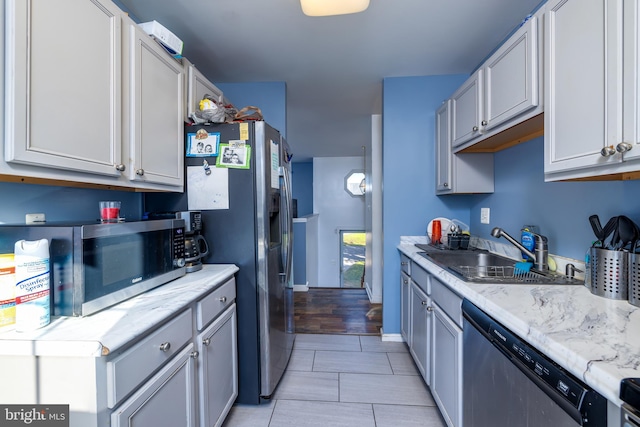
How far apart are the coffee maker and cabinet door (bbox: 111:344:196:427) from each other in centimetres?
47

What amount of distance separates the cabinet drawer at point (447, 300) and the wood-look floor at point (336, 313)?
134 centimetres

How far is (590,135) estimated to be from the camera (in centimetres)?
98

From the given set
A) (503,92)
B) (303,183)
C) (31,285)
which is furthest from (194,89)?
(303,183)

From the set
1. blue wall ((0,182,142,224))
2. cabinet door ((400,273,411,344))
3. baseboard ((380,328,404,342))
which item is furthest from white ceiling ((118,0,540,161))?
baseboard ((380,328,404,342))

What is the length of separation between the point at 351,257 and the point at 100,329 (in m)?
5.09

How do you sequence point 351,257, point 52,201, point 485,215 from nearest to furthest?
point 52,201, point 485,215, point 351,257

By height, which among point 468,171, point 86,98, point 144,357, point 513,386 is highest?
point 86,98

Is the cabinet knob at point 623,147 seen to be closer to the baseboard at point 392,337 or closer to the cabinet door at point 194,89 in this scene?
the cabinet door at point 194,89

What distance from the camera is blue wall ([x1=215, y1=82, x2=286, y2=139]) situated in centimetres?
263

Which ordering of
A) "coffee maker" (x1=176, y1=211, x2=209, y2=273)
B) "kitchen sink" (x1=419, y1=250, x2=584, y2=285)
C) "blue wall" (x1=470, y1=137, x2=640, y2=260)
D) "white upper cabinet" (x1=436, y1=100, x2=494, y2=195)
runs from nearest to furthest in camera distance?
"blue wall" (x1=470, y1=137, x2=640, y2=260) → "kitchen sink" (x1=419, y1=250, x2=584, y2=285) → "coffee maker" (x1=176, y1=211, x2=209, y2=273) → "white upper cabinet" (x1=436, y1=100, x2=494, y2=195)

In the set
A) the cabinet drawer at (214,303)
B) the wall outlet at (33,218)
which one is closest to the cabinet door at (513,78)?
the cabinet drawer at (214,303)

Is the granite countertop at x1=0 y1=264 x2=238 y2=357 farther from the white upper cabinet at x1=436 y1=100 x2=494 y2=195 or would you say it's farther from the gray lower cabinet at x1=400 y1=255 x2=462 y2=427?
the white upper cabinet at x1=436 y1=100 x2=494 y2=195

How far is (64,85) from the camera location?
974mm

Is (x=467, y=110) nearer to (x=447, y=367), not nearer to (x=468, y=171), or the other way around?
(x=468, y=171)
